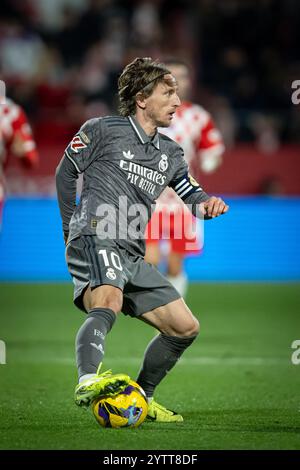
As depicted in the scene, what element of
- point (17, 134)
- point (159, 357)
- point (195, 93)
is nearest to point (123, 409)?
point (159, 357)

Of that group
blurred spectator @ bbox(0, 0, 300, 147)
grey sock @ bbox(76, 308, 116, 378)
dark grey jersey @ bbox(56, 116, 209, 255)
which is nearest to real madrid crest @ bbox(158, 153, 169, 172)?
dark grey jersey @ bbox(56, 116, 209, 255)

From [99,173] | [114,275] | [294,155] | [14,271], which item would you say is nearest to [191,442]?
[114,275]

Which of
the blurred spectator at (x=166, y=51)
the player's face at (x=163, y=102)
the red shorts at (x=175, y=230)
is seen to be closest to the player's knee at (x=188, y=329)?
the player's face at (x=163, y=102)

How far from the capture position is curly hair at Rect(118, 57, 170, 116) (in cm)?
548

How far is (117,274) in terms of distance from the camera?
16.9 feet

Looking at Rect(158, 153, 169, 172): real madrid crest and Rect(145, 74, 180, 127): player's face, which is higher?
Rect(145, 74, 180, 127): player's face

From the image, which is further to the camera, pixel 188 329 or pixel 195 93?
pixel 195 93

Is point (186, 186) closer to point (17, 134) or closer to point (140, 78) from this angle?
point (140, 78)

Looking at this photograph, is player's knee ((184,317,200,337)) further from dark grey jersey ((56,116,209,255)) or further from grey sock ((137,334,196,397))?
dark grey jersey ((56,116,209,255))

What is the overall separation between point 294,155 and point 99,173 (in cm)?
983

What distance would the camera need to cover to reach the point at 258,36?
1627cm

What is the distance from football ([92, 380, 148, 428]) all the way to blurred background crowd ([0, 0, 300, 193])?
9.34 metres

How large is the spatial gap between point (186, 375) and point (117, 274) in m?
2.28

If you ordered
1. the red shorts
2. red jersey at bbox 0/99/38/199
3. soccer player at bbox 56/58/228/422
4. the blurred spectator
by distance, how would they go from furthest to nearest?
the blurred spectator < red jersey at bbox 0/99/38/199 < the red shorts < soccer player at bbox 56/58/228/422
